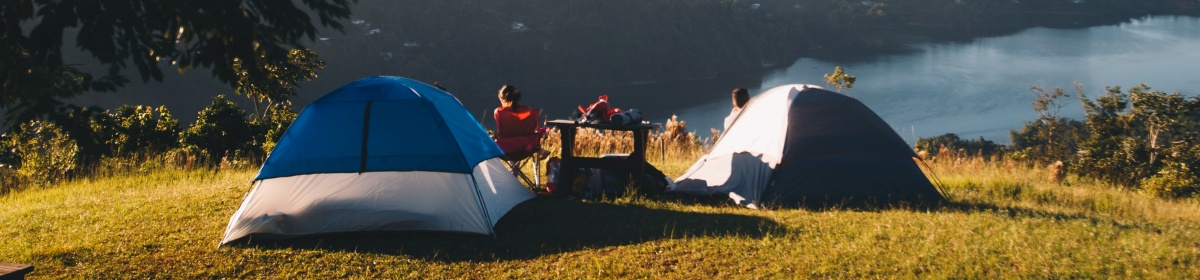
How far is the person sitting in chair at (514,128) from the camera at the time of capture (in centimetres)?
945

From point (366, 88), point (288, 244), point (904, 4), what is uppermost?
point (904, 4)

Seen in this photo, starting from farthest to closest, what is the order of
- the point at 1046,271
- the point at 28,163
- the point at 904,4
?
the point at 904,4
the point at 28,163
the point at 1046,271

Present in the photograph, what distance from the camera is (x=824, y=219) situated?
782cm

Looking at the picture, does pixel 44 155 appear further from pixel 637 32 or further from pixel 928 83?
pixel 637 32

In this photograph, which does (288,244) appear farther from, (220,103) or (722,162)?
→ (220,103)

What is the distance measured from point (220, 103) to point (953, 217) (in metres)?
12.0

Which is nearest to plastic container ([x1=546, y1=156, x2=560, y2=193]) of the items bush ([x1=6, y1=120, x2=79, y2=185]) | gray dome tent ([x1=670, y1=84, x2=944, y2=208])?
gray dome tent ([x1=670, y1=84, x2=944, y2=208])

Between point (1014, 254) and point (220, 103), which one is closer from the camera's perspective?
point (1014, 254)

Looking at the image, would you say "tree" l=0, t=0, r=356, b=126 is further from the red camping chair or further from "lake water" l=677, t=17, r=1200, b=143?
"lake water" l=677, t=17, r=1200, b=143

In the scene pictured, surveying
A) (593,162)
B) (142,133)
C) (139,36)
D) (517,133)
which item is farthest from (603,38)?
(139,36)

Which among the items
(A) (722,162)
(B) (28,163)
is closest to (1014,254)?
(A) (722,162)

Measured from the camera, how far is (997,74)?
60.2 metres

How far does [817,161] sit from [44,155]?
1079 cm

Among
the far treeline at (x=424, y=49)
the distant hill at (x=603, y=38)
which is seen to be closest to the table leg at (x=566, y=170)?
the far treeline at (x=424, y=49)
